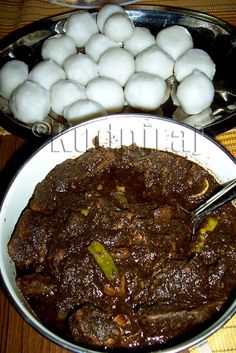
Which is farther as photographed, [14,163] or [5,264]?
[14,163]

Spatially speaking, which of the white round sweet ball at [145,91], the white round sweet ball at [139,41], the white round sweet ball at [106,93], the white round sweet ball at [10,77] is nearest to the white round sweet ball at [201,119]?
the white round sweet ball at [145,91]

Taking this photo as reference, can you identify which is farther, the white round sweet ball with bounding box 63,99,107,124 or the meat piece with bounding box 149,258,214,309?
the white round sweet ball with bounding box 63,99,107,124

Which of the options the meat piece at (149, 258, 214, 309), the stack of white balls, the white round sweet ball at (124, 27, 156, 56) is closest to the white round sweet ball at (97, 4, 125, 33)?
the stack of white balls

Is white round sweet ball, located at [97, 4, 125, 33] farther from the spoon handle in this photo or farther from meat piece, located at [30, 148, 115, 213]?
the spoon handle

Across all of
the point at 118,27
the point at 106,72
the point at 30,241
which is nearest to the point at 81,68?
the point at 106,72

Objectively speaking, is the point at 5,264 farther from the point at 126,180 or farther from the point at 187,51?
the point at 187,51

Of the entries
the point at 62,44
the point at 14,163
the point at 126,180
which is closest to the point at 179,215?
the point at 126,180
